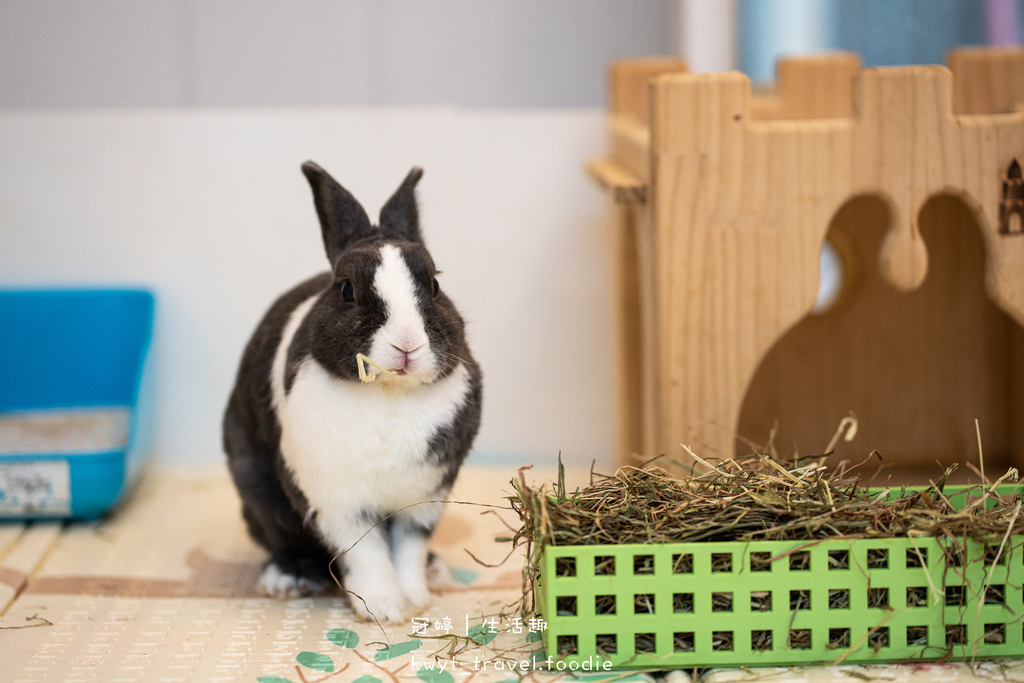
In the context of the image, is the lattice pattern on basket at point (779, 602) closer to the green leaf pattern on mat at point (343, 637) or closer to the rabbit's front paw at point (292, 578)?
the green leaf pattern on mat at point (343, 637)

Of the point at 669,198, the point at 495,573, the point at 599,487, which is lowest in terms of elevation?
the point at 495,573

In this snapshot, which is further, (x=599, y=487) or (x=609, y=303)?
(x=609, y=303)

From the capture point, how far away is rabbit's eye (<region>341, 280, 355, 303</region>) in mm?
1112

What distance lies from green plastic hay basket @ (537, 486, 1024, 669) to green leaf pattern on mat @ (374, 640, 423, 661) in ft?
0.53

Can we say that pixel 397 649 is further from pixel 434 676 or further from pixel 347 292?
pixel 347 292

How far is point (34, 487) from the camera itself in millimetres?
1522

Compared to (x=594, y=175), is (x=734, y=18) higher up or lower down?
higher up

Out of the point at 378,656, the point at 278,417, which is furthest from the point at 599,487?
the point at 278,417

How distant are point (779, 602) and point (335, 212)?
66 cm

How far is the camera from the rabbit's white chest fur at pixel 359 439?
3.71 ft

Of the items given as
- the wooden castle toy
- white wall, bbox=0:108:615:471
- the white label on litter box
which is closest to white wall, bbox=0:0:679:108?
white wall, bbox=0:108:615:471

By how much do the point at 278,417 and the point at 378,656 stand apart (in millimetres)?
326

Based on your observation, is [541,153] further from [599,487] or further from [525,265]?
[599,487]

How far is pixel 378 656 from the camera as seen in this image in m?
1.08
